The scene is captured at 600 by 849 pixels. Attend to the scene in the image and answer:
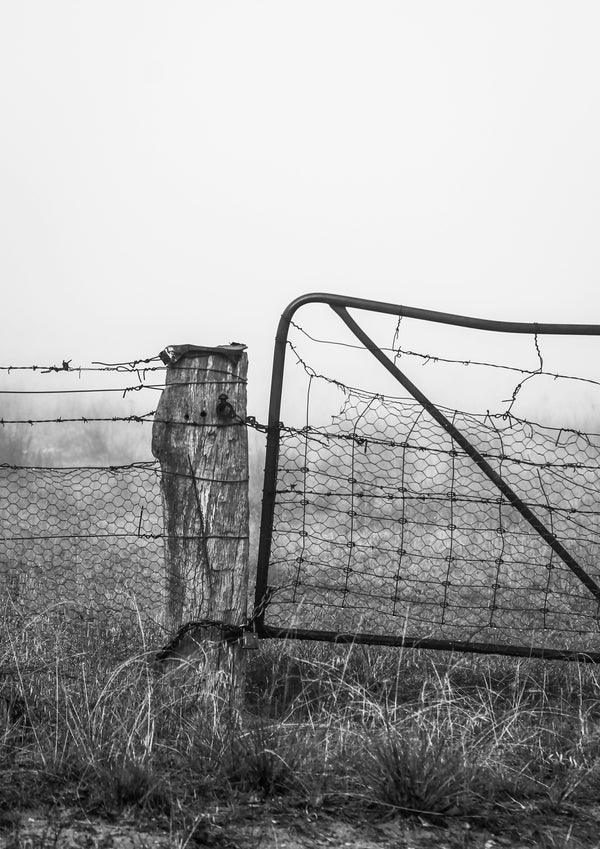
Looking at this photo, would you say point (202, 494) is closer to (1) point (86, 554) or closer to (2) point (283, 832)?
(2) point (283, 832)

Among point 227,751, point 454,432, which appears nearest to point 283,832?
point 227,751

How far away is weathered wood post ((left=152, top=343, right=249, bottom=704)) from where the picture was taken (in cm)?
380

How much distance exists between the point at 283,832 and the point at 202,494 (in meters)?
1.58

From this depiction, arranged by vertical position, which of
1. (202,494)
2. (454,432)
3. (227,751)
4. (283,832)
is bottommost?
(283,832)

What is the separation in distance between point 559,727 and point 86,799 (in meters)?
2.01

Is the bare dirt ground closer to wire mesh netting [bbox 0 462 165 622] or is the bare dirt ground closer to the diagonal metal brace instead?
wire mesh netting [bbox 0 462 165 622]

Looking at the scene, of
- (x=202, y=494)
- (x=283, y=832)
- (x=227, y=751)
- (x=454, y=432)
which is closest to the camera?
(x=283, y=832)

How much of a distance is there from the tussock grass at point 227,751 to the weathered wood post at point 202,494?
25 centimetres

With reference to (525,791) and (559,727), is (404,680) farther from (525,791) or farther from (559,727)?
(525,791)

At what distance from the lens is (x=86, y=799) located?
105 inches

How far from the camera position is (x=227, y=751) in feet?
9.51

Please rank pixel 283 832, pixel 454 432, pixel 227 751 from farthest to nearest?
pixel 454 432
pixel 227 751
pixel 283 832

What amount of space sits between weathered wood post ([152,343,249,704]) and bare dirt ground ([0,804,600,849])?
1.20 meters

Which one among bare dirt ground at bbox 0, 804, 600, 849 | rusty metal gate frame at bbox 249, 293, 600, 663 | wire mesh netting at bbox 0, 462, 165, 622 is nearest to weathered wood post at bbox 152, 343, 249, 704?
wire mesh netting at bbox 0, 462, 165, 622
